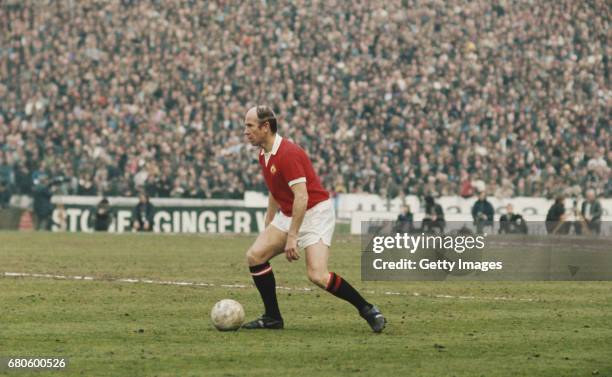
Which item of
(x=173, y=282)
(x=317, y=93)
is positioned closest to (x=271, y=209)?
→ (x=173, y=282)

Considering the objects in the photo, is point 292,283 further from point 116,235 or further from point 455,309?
point 116,235

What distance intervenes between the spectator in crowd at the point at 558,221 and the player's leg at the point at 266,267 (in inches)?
690

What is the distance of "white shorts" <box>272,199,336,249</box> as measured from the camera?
11.6 m

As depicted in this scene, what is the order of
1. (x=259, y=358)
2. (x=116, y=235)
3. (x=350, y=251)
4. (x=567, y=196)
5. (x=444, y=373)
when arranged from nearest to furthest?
(x=444, y=373)
(x=259, y=358)
(x=350, y=251)
(x=116, y=235)
(x=567, y=196)

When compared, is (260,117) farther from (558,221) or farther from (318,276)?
(558,221)

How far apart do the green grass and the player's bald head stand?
193 centimetres

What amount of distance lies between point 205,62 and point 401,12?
8.00 meters

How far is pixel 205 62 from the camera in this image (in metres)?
44.6

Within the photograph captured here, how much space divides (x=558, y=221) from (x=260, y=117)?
20.3 m

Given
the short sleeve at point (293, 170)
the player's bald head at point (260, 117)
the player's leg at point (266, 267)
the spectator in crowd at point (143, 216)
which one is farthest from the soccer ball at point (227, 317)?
the spectator in crowd at point (143, 216)

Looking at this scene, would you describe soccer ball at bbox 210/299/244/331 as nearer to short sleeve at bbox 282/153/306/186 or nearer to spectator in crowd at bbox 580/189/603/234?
short sleeve at bbox 282/153/306/186

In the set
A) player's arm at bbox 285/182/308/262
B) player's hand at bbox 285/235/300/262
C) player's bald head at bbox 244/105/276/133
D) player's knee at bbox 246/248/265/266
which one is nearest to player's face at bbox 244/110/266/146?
player's bald head at bbox 244/105/276/133

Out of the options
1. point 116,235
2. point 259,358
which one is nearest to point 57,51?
point 116,235

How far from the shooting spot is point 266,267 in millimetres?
11984
